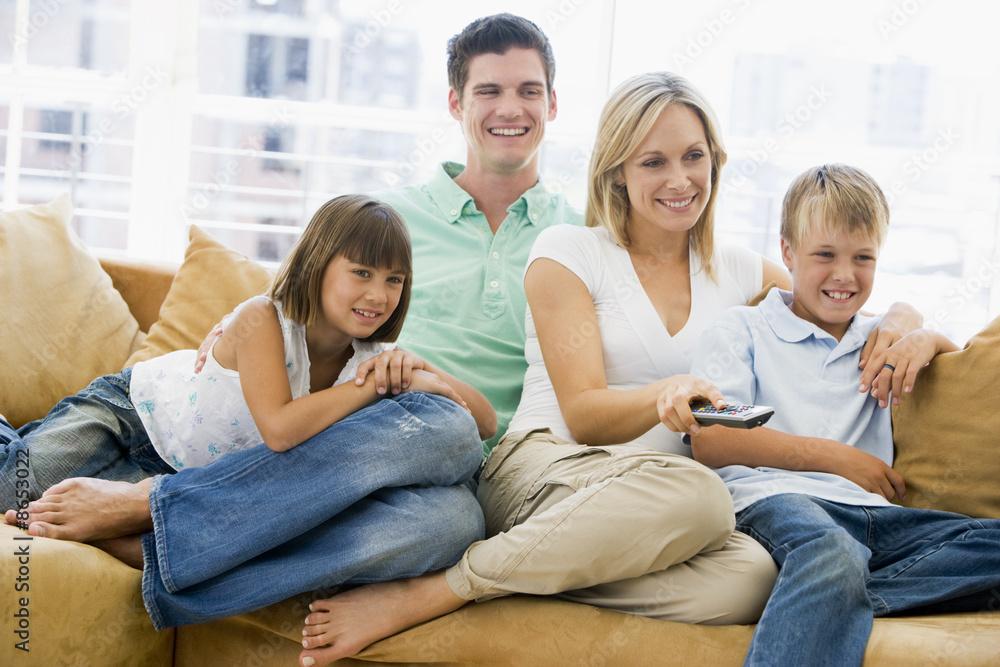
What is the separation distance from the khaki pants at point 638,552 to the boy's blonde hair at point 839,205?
0.52 meters

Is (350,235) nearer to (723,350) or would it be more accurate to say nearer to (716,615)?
(723,350)

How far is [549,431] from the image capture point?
1.43 metres

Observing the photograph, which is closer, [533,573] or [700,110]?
[533,573]

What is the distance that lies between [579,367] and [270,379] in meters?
0.51

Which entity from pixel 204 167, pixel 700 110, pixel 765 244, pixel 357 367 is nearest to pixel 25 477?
pixel 357 367

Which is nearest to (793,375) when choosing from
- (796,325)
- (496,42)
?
(796,325)

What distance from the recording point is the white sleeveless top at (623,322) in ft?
4.76

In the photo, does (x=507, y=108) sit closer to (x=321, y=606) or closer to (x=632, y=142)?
(x=632, y=142)

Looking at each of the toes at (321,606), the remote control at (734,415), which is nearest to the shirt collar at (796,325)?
the remote control at (734,415)

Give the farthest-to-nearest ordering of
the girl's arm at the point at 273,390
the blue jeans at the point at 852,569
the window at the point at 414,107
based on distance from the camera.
A: the window at the point at 414,107 → the girl's arm at the point at 273,390 → the blue jeans at the point at 852,569

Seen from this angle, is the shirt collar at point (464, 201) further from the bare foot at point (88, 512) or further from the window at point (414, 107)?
the window at point (414, 107)

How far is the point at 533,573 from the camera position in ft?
3.58

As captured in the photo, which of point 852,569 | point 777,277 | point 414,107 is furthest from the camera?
point 414,107

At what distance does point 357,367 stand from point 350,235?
0.22 metres
